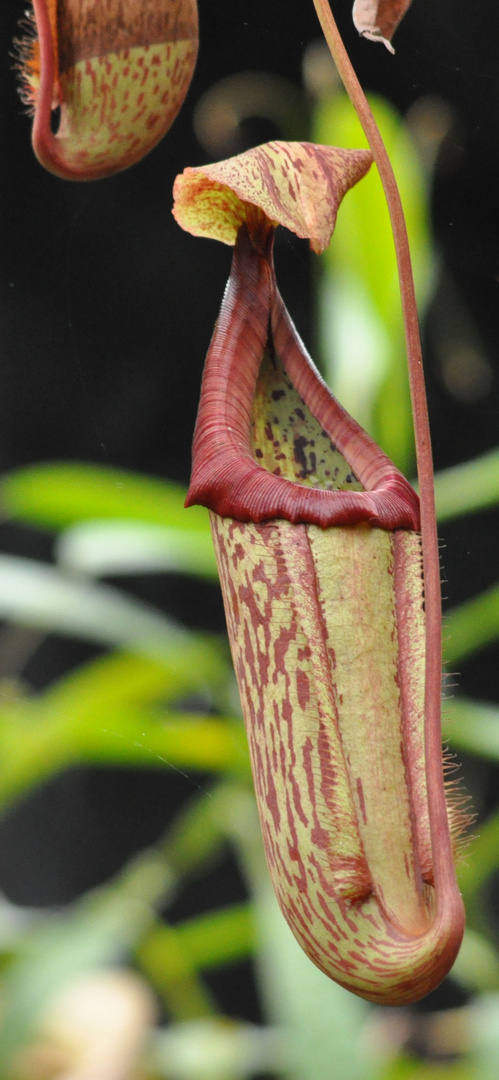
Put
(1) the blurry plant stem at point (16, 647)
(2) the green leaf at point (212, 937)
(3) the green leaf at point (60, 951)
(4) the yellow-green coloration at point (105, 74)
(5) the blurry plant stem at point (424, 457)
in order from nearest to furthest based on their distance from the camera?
(5) the blurry plant stem at point (424, 457) → (4) the yellow-green coloration at point (105, 74) → (3) the green leaf at point (60, 951) → (2) the green leaf at point (212, 937) → (1) the blurry plant stem at point (16, 647)

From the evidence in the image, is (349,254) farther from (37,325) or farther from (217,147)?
(37,325)

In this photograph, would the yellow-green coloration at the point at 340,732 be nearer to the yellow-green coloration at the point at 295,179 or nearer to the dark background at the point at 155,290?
the yellow-green coloration at the point at 295,179

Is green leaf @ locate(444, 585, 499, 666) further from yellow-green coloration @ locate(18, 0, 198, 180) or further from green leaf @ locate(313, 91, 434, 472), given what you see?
yellow-green coloration @ locate(18, 0, 198, 180)

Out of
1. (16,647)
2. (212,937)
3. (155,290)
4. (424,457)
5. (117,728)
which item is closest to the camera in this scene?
(424,457)

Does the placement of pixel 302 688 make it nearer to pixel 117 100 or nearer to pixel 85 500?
pixel 117 100

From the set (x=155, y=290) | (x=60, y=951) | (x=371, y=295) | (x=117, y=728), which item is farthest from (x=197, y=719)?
(x=155, y=290)

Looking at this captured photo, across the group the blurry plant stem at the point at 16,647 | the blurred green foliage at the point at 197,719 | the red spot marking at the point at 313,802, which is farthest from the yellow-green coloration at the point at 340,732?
the blurry plant stem at the point at 16,647
